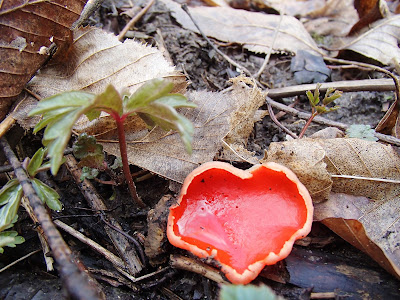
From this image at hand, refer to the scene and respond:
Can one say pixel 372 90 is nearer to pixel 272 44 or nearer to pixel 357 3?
pixel 272 44

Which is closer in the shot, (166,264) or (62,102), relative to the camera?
(62,102)

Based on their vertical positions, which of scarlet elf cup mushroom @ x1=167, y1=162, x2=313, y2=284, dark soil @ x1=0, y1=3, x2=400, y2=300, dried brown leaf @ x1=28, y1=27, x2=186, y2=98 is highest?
dried brown leaf @ x1=28, y1=27, x2=186, y2=98

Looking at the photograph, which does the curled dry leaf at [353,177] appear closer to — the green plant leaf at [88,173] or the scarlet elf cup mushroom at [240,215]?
the scarlet elf cup mushroom at [240,215]

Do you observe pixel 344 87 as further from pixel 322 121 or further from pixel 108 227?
pixel 108 227

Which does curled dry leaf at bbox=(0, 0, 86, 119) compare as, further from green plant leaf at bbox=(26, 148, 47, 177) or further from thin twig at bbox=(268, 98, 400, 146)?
thin twig at bbox=(268, 98, 400, 146)

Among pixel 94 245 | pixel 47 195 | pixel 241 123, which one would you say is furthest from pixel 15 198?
pixel 241 123

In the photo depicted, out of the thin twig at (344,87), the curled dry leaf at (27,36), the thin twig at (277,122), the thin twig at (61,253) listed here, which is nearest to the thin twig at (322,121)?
the thin twig at (277,122)

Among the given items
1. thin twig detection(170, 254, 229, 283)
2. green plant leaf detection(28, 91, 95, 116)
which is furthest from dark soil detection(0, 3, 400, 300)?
green plant leaf detection(28, 91, 95, 116)
